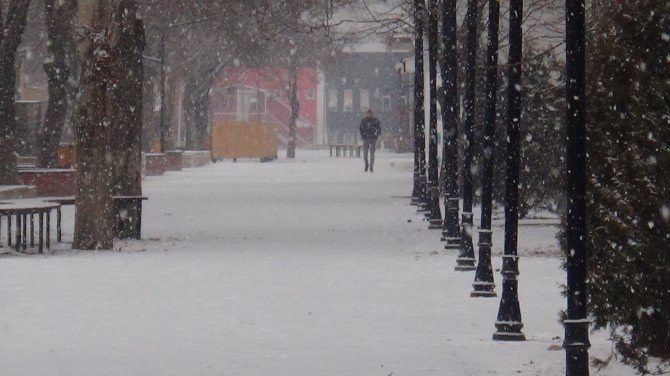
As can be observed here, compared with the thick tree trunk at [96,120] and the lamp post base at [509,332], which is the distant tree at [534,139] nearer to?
the thick tree trunk at [96,120]

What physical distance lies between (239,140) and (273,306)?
60.4 m

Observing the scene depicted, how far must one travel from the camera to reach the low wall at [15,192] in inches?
1049

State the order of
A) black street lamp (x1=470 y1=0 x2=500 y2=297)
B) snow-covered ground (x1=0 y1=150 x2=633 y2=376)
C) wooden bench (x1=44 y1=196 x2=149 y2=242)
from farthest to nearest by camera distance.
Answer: wooden bench (x1=44 y1=196 x2=149 y2=242) → black street lamp (x1=470 y1=0 x2=500 y2=297) → snow-covered ground (x1=0 y1=150 x2=633 y2=376)

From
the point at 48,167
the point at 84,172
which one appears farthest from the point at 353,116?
the point at 84,172

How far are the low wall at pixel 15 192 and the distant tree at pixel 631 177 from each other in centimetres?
1836

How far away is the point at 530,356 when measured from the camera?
10.6 meters

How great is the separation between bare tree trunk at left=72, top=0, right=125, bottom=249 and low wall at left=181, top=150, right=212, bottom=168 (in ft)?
123

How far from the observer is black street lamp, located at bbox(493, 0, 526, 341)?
38.2 feet

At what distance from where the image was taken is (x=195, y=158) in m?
62.6

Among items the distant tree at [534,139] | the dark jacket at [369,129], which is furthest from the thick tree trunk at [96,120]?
the dark jacket at [369,129]

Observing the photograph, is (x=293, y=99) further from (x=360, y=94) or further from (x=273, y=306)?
(x=273, y=306)

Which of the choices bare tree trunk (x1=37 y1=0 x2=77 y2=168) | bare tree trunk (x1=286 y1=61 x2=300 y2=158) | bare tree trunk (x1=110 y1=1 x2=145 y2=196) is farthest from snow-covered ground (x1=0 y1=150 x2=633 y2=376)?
bare tree trunk (x1=286 y1=61 x2=300 y2=158)

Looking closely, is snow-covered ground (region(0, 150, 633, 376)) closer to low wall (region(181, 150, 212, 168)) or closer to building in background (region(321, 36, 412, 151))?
low wall (region(181, 150, 212, 168))

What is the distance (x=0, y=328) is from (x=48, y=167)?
2516cm
